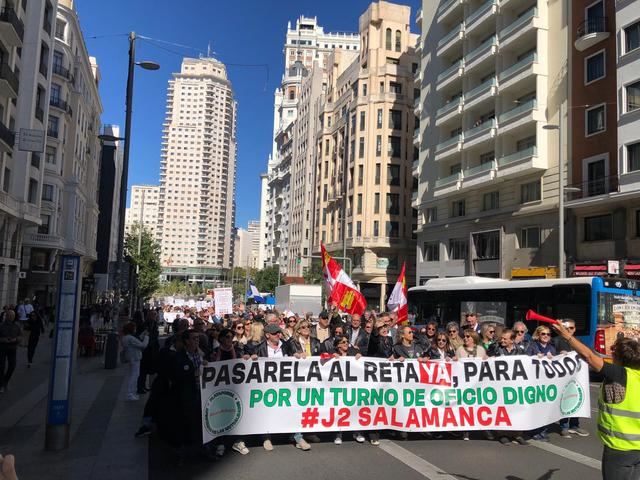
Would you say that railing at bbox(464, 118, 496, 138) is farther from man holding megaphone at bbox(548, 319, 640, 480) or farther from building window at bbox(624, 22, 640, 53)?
man holding megaphone at bbox(548, 319, 640, 480)

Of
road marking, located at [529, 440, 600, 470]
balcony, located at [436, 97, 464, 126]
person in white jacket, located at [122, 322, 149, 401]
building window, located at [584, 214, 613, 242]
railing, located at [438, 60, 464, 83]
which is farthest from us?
railing, located at [438, 60, 464, 83]

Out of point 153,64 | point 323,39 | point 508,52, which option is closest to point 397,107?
point 508,52

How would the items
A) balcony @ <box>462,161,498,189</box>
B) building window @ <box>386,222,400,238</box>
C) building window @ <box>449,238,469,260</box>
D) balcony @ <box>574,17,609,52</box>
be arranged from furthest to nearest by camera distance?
building window @ <box>386,222,400,238</box>
building window @ <box>449,238,469,260</box>
balcony @ <box>462,161,498,189</box>
balcony @ <box>574,17,609,52</box>

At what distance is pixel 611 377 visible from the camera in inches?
168

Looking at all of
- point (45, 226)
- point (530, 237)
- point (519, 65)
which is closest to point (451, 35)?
point (519, 65)

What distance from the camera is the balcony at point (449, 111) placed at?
1522 inches

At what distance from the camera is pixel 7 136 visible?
29.3 m

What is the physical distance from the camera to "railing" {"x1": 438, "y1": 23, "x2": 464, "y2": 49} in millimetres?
39344

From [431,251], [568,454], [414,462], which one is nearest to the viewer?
[414,462]

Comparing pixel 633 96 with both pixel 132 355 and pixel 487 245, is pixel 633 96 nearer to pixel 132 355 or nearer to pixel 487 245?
pixel 487 245

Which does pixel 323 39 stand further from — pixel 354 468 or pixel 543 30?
pixel 354 468

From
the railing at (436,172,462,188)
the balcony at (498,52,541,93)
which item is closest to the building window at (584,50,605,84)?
the balcony at (498,52,541,93)

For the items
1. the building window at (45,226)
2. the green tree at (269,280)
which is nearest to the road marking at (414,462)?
the building window at (45,226)

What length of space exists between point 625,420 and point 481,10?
123 ft
